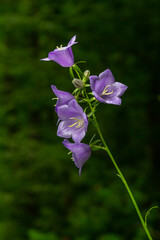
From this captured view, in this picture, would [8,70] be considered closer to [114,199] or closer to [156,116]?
[114,199]

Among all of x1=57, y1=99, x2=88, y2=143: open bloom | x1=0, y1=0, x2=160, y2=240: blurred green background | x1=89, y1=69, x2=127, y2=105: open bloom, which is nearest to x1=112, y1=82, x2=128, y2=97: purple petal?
x1=89, y1=69, x2=127, y2=105: open bloom

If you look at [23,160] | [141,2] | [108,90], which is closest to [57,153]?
[23,160]

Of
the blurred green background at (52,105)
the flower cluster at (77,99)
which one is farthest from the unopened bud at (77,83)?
the blurred green background at (52,105)

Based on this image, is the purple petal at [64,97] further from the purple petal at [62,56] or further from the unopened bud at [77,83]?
the purple petal at [62,56]

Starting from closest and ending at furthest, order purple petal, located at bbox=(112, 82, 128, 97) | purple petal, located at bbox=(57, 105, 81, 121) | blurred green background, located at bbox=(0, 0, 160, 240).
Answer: purple petal, located at bbox=(57, 105, 81, 121) → purple petal, located at bbox=(112, 82, 128, 97) → blurred green background, located at bbox=(0, 0, 160, 240)

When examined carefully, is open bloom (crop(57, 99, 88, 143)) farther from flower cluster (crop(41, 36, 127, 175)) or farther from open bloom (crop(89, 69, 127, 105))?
open bloom (crop(89, 69, 127, 105))
